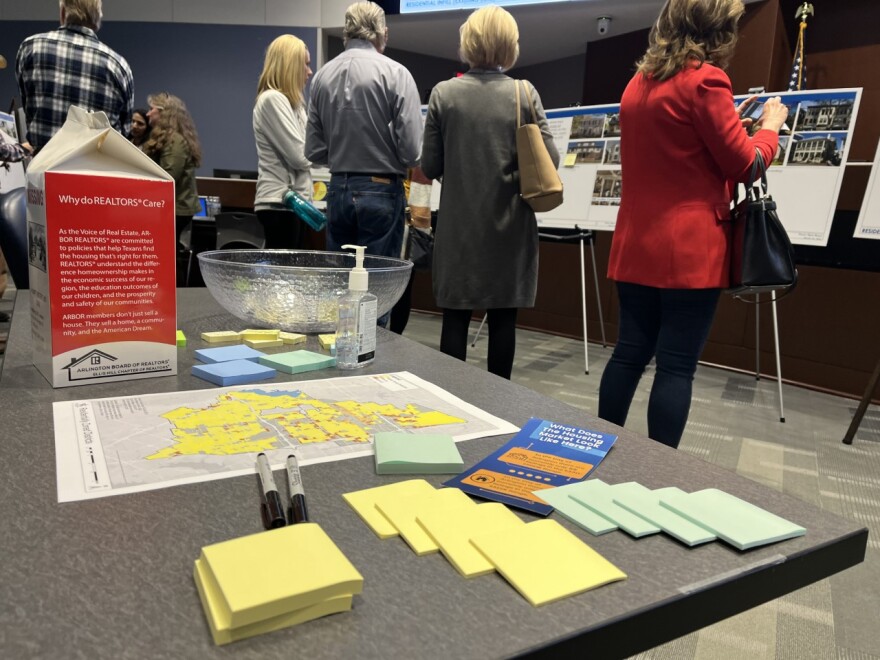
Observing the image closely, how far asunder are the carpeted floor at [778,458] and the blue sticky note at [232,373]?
89 cm

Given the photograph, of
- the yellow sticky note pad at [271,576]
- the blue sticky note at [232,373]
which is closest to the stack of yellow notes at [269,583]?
the yellow sticky note pad at [271,576]

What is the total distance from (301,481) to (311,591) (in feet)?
0.48

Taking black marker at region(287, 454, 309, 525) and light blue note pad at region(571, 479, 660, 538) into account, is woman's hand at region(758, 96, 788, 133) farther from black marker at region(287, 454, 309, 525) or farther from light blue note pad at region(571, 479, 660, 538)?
black marker at region(287, 454, 309, 525)

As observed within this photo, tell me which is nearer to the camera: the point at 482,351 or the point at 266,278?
the point at 266,278

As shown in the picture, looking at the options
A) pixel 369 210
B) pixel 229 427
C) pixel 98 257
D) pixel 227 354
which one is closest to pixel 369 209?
pixel 369 210

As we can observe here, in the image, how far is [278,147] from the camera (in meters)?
2.39

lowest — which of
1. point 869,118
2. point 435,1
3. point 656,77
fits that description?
point 656,77

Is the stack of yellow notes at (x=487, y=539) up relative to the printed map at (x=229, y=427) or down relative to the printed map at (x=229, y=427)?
up

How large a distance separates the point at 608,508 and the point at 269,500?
0.23 m

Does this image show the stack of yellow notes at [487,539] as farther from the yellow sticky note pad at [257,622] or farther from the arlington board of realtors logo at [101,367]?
the arlington board of realtors logo at [101,367]

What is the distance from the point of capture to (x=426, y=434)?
57 cm

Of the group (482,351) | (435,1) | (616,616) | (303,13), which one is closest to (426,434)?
(616,616)

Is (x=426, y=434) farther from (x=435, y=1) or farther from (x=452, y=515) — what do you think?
(x=435, y=1)

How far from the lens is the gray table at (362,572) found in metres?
0.30
